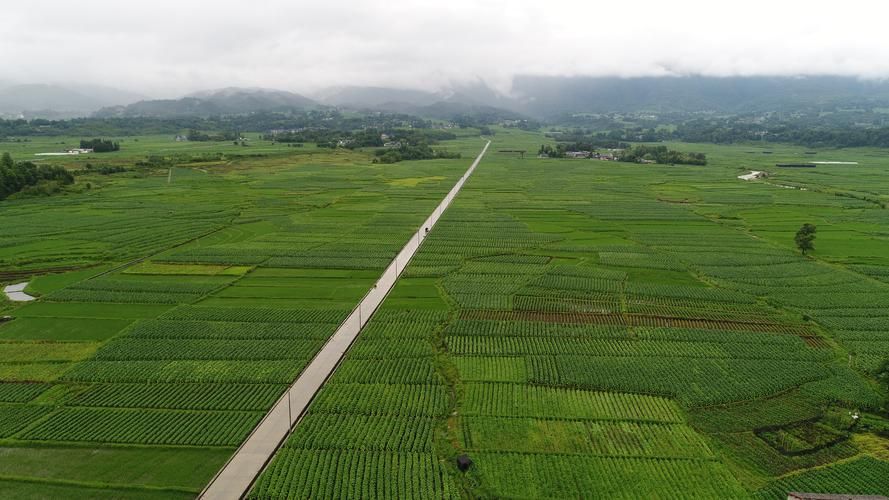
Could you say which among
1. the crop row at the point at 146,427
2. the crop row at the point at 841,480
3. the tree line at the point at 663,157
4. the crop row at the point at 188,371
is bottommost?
the crop row at the point at 841,480

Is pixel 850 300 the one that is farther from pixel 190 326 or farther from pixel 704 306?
pixel 190 326

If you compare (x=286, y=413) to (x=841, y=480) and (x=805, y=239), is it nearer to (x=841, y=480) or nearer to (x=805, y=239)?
(x=841, y=480)

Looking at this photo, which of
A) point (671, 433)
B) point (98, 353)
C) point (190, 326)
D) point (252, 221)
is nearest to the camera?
point (671, 433)

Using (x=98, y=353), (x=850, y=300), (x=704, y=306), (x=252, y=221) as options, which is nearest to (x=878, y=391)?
(x=704, y=306)

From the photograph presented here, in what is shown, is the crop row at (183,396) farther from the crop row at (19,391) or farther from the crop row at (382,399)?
the crop row at (382,399)

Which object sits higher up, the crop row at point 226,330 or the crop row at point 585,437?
the crop row at point 226,330

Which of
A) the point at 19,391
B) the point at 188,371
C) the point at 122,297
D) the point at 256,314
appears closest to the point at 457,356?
the point at 256,314

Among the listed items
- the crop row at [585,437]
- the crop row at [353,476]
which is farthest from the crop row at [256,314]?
the crop row at [585,437]
